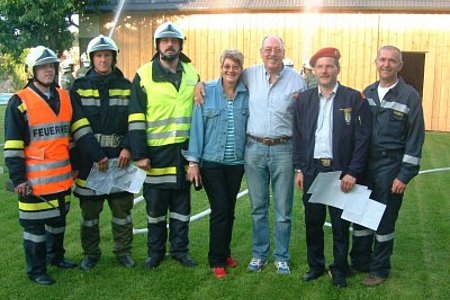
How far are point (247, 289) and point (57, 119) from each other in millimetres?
2067

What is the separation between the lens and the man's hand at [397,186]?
426cm

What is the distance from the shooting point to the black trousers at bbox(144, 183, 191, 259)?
4773 mm

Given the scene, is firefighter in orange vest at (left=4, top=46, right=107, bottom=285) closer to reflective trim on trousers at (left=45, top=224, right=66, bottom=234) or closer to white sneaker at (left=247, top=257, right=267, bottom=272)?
reflective trim on trousers at (left=45, top=224, right=66, bottom=234)

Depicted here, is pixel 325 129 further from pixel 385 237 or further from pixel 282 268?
pixel 282 268

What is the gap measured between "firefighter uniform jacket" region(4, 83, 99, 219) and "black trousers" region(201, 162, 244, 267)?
1068 millimetres

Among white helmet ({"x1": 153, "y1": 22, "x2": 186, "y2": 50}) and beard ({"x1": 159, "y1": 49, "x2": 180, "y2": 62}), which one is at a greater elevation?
white helmet ({"x1": 153, "y1": 22, "x2": 186, "y2": 50})

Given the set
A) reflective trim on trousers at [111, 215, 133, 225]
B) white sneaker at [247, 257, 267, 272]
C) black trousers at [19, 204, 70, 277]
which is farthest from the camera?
reflective trim on trousers at [111, 215, 133, 225]

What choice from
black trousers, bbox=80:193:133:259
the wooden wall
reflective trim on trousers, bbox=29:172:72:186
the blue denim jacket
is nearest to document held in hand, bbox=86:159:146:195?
black trousers, bbox=80:193:133:259

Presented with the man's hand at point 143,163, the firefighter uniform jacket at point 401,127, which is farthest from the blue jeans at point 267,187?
the man's hand at point 143,163

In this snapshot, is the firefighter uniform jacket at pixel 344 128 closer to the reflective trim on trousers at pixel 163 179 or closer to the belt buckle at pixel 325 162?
the belt buckle at pixel 325 162

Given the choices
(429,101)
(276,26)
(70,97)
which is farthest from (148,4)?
(70,97)

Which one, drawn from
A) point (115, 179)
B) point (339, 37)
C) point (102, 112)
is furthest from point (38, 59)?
point (339, 37)

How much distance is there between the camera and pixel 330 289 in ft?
14.4

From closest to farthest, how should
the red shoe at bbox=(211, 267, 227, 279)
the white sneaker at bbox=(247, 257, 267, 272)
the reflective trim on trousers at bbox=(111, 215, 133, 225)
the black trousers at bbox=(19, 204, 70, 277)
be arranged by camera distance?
1. the black trousers at bbox=(19, 204, 70, 277)
2. the red shoe at bbox=(211, 267, 227, 279)
3. the white sneaker at bbox=(247, 257, 267, 272)
4. the reflective trim on trousers at bbox=(111, 215, 133, 225)
